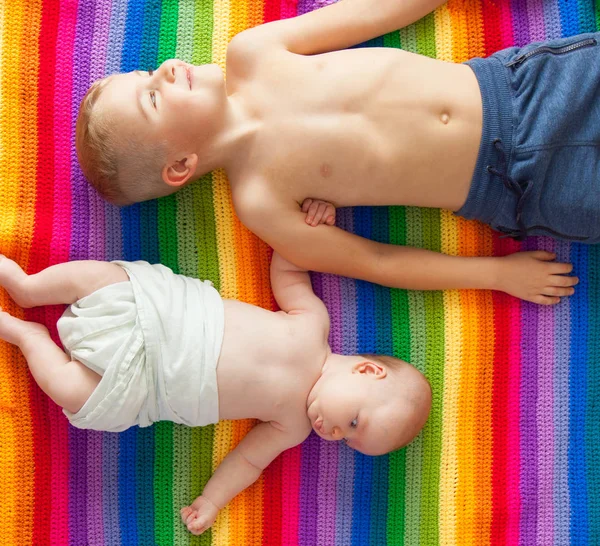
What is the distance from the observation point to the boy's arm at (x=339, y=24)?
1519mm

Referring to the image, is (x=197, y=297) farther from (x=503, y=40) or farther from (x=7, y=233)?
(x=503, y=40)

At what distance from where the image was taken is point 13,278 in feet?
4.96

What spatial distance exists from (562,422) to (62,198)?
1.27m

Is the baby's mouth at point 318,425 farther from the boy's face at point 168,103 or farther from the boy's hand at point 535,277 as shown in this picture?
the boy's face at point 168,103

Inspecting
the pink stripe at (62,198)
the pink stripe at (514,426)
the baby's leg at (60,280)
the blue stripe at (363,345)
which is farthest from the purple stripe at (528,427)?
the pink stripe at (62,198)

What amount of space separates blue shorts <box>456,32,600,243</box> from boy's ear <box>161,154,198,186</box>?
60 cm

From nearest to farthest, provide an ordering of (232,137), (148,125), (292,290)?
(148,125) < (232,137) < (292,290)

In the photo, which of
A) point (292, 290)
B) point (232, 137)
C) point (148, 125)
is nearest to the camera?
point (148, 125)

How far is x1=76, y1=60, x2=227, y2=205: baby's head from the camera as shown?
1388mm

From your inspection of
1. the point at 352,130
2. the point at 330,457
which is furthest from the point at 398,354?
the point at 352,130

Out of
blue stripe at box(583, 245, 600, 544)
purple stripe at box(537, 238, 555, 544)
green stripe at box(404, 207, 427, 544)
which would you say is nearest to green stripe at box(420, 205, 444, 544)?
green stripe at box(404, 207, 427, 544)

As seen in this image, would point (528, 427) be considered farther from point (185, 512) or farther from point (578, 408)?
point (185, 512)

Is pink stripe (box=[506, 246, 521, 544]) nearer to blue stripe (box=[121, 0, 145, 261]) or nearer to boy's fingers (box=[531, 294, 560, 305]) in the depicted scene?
boy's fingers (box=[531, 294, 560, 305])

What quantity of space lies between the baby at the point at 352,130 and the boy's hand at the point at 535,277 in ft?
0.29
